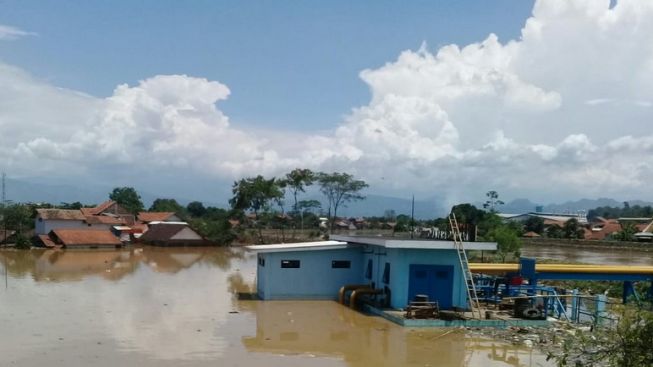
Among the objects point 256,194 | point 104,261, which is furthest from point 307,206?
point 104,261

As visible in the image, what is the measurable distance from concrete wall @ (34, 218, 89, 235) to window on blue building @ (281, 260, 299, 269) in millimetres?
41629

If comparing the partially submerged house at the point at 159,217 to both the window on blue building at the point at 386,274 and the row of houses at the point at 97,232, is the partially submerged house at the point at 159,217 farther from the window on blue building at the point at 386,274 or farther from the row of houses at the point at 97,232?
the window on blue building at the point at 386,274

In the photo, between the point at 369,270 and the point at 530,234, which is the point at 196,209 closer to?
the point at 530,234

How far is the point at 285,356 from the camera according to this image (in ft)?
48.9

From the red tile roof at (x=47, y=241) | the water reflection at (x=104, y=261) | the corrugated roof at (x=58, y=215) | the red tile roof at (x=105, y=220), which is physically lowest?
the water reflection at (x=104, y=261)

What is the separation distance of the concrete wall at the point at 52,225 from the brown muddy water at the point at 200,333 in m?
31.4

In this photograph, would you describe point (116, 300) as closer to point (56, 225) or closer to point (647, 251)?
point (56, 225)

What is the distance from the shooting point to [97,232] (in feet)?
188

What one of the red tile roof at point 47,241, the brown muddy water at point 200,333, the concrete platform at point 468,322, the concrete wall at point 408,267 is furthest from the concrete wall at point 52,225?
the concrete platform at point 468,322

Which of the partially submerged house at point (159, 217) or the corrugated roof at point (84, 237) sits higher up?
the partially submerged house at point (159, 217)

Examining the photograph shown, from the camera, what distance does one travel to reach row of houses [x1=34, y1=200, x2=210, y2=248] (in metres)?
55.3

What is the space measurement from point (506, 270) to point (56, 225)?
4676 centimetres

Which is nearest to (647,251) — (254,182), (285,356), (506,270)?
(254,182)

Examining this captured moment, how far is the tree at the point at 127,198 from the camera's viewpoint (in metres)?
96.1
